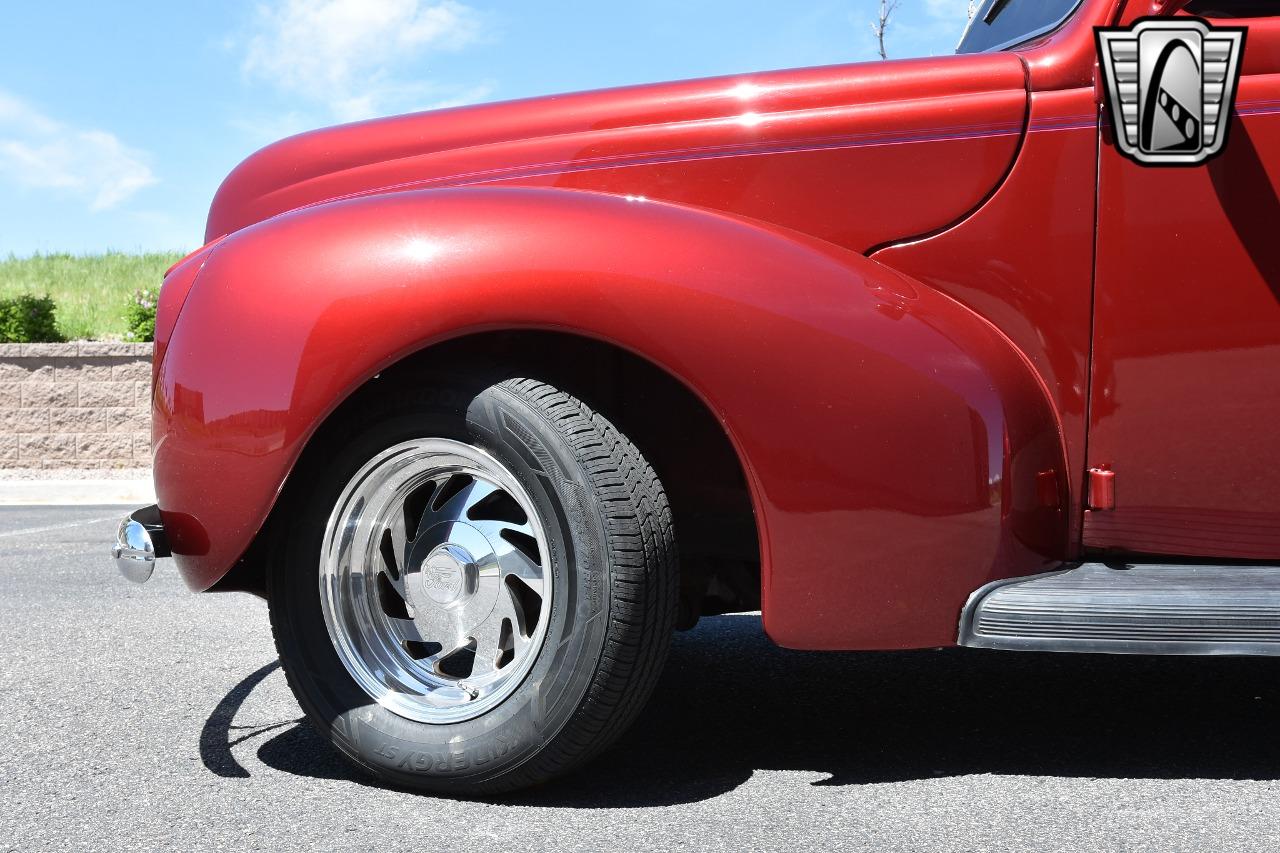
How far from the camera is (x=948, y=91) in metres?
2.43

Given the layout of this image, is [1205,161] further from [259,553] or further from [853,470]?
[259,553]

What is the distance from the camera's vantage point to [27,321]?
13922 mm

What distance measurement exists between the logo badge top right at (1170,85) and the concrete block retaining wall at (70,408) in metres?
11.8

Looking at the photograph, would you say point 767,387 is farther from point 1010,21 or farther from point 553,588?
point 1010,21

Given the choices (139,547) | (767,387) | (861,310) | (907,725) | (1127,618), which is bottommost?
(907,725)

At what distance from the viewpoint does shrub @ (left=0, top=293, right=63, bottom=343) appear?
13.8 metres

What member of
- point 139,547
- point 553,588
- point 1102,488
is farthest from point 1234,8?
point 139,547

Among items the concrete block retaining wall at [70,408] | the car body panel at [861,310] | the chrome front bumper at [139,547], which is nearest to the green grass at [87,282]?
the concrete block retaining wall at [70,408]

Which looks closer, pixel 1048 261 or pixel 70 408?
pixel 1048 261

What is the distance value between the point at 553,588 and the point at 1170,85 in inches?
60.0

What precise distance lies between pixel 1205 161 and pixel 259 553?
208 cm

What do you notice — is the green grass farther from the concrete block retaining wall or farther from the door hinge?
the door hinge

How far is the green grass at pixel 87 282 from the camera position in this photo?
62.4 ft

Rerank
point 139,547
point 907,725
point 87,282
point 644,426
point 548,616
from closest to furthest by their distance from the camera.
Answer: point 548,616 → point 139,547 → point 644,426 → point 907,725 → point 87,282
